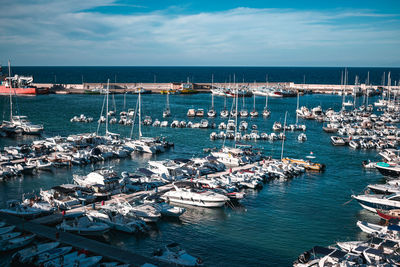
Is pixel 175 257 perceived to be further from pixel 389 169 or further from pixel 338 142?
pixel 338 142

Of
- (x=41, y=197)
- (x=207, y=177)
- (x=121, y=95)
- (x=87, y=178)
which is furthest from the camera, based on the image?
(x=121, y=95)

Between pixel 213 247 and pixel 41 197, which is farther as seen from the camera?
pixel 41 197

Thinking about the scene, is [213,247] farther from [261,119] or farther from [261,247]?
[261,119]

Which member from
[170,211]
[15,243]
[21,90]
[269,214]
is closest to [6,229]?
[15,243]

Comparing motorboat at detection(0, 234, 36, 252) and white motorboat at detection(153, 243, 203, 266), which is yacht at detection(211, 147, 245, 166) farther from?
motorboat at detection(0, 234, 36, 252)

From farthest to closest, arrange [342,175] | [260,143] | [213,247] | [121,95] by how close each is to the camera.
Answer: [121,95] < [260,143] < [342,175] < [213,247]

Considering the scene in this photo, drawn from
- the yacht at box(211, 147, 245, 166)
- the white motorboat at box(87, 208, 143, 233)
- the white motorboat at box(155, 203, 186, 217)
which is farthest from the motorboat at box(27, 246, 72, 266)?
the yacht at box(211, 147, 245, 166)

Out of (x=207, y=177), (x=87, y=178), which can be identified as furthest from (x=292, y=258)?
(x=87, y=178)

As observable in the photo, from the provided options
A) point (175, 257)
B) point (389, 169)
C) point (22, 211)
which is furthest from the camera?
point (389, 169)
